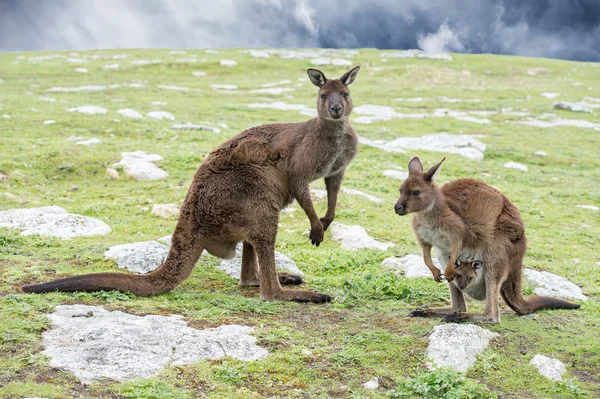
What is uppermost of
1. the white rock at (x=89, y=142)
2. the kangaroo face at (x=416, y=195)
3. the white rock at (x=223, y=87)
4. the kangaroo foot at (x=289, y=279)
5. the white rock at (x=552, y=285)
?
the white rock at (x=223, y=87)

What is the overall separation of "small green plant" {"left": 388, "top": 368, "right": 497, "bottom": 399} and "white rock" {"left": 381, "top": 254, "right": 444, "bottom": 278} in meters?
3.38

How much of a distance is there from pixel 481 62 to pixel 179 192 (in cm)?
4089

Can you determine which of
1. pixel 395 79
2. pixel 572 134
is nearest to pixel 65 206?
pixel 572 134

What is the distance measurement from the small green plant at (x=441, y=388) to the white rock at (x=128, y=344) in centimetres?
112

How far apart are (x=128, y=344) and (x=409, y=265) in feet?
14.8

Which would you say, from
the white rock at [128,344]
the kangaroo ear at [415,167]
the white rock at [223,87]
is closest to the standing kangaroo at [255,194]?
the kangaroo ear at [415,167]

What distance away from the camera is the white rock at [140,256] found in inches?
294

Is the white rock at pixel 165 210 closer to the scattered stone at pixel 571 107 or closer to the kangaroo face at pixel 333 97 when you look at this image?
the kangaroo face at pixel 333 97

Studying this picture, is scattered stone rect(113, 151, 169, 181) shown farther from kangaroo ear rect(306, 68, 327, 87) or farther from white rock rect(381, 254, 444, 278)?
kangaroo ear rect(306, 68, 327, 87)

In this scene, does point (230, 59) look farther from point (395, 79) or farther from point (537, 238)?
point (537, 238)

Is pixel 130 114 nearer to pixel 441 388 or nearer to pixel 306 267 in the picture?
pixel 306 267

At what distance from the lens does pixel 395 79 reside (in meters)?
39.8

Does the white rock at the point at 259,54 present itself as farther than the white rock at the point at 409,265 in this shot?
Yes

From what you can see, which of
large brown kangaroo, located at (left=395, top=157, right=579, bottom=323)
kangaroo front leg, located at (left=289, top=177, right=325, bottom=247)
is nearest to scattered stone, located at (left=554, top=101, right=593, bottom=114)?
large brown kangaroo, located at (left=395, top=157, right=579, bottom=323)
